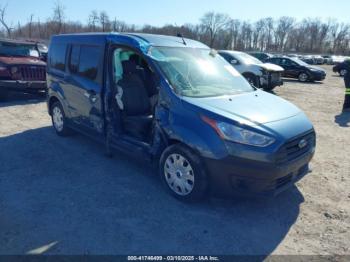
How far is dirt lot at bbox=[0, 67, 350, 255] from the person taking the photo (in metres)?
2.97

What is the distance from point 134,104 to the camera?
4.86 metres

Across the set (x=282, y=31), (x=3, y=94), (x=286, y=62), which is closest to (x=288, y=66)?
(x=286, y=62)

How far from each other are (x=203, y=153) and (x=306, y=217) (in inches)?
58.6

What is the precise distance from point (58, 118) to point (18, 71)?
410 cm

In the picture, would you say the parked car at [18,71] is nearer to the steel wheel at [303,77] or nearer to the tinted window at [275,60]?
the tinted window at [275,60]

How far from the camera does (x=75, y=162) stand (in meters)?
4.92

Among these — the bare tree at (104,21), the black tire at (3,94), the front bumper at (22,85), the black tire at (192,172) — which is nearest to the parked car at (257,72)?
the front bumper at (22,85)

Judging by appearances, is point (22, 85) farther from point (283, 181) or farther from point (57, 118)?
point (283, 181)

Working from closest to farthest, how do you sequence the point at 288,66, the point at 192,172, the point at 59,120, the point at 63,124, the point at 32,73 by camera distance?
the point at 192,172, the point at 63,124, the point at 59,120, the point at 32,73, the point at 288,66

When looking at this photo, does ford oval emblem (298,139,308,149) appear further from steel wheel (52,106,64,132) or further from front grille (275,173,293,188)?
steel wheel (52,106,64,132)

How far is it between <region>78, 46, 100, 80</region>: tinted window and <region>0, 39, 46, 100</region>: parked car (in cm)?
492

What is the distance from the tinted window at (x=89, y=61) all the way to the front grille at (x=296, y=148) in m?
3.15

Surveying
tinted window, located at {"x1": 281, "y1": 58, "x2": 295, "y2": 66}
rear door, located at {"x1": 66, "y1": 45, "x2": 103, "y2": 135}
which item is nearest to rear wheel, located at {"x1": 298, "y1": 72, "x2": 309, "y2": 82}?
tinted window, located at {"x1": 281, "y1": 58, "x2": 295, "y2": 66}

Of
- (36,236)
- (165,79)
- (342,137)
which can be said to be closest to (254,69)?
(342,137)
